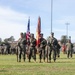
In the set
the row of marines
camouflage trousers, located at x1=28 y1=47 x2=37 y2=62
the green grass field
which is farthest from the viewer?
camouflage trousers, located at x1=28 y1=47 x2=37 y2=62

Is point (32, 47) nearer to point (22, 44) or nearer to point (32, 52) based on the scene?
point (32, 52)

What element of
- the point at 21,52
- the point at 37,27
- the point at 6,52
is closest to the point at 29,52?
the point at 21,52

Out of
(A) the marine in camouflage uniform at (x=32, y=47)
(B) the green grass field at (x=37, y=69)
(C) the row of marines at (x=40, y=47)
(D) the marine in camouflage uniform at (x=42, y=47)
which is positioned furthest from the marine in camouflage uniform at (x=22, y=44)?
(B) the green grass field at (x=37, y=69)

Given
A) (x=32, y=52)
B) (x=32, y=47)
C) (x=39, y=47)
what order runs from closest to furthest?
(x=32, y=47) < (x=32, y=52) < (x=39, y=47)

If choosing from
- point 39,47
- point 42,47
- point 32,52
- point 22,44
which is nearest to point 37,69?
point 42,47

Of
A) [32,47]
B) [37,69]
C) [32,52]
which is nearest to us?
[37,69]

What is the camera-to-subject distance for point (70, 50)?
42062 mm

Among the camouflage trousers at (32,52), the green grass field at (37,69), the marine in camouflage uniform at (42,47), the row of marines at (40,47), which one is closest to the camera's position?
the green grass field at (37,69)

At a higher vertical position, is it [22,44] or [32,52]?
[22,44]

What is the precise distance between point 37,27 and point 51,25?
18.7 feet

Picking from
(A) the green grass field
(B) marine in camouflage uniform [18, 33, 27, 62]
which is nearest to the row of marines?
(B) marine in camouflage uniform [18, 33, 27, 62]

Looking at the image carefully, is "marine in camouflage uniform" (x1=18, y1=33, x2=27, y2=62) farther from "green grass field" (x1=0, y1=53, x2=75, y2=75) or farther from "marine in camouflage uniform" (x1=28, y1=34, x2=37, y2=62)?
"green grass field" (x1=0, y1=53, x2=75, y2=75)

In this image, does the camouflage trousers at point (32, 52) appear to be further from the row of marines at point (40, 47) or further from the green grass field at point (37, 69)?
the green grass field at point (37, 69)

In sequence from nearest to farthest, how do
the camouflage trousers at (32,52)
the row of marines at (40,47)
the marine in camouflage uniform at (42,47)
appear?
the row of marines at (40,47)
the marine in camouflage uniform at (42,47)
the camouflage trousers at (32,52)
